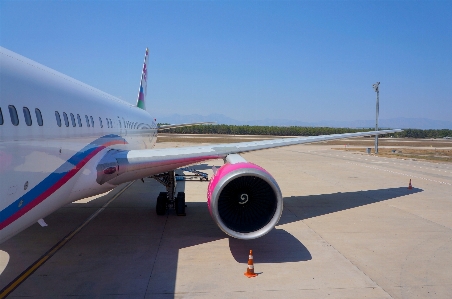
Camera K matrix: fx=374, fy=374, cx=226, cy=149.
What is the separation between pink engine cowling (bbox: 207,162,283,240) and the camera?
7.66 m

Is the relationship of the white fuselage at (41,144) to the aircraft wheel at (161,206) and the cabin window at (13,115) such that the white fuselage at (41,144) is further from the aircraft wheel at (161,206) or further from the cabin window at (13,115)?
the aircraft wheel at (161,206)

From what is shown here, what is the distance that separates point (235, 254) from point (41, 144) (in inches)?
177

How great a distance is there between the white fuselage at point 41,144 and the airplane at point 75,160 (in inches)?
0.5

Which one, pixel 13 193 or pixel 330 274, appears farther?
pixel 330 274

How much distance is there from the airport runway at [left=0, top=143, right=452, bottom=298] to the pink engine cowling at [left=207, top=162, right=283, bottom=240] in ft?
2.22

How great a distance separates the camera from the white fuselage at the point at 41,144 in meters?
4.80

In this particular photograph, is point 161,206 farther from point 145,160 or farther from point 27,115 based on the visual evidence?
point 27,115

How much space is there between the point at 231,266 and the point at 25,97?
4.76m

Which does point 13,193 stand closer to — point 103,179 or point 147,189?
point 103,179


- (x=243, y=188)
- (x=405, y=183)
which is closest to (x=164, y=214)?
(x=243, y=188)

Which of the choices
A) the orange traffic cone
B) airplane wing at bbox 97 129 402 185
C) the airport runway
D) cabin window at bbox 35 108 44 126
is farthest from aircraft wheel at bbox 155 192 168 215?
cabin window at bbox 35 108 44 126

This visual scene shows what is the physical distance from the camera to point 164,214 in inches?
459

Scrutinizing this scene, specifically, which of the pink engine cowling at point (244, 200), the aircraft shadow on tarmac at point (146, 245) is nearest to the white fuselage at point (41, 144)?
the aircraft shadow on tarmac at point (146, 245)

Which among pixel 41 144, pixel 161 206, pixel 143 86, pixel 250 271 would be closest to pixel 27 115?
pixel 41 144
